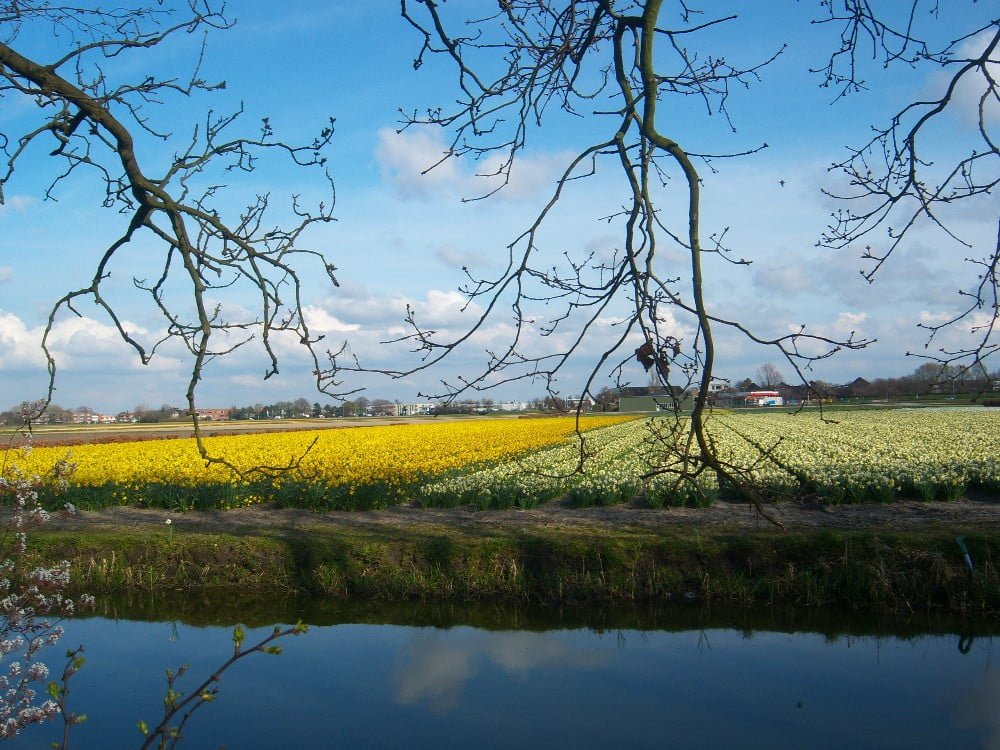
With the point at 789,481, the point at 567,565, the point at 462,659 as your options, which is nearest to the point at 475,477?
the point at 567,565

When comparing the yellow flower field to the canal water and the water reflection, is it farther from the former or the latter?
the water reflection

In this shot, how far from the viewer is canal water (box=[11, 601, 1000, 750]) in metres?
6.45

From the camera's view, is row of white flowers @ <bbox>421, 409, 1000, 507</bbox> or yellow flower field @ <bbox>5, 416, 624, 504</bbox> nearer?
row of white flowers @ <bbox>421, 409, 1000, 507</bbox>

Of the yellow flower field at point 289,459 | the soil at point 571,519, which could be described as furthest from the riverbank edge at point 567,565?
the yellow flower field at point 289,459

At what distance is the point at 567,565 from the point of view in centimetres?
998

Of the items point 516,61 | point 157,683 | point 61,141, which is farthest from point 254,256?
point 157,683

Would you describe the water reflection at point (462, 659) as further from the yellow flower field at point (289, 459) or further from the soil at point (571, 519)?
the yellow flower field at point (289, 459)

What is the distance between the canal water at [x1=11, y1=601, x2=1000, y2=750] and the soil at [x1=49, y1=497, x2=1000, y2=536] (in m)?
2.35

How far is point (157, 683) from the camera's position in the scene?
775 centimetres

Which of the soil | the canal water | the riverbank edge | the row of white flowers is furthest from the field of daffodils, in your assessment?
the canal water

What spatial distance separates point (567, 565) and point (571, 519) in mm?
3014

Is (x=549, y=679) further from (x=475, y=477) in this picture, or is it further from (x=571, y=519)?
(x=475, y=477)

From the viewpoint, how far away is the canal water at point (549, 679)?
21.1 feet

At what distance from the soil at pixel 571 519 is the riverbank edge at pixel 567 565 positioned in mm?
597
